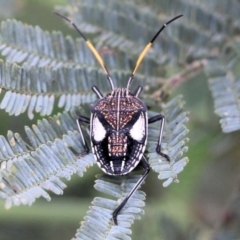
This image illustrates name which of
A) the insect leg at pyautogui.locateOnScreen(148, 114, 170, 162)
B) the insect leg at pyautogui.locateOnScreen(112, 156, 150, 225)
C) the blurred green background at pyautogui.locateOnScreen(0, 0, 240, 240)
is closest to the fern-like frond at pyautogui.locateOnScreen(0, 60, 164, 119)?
the insect leg at pyautogui.locateOnScreen(148, 114, 170, 162)

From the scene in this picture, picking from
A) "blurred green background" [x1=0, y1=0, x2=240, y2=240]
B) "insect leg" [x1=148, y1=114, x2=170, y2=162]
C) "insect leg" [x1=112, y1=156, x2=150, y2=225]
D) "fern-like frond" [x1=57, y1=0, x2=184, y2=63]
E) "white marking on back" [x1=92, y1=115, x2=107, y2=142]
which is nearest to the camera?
"insect leg" [x1=112, y1=156, x2=150, y2=225]

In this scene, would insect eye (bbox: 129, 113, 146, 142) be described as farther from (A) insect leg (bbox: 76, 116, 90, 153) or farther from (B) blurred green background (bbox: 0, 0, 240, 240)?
(B) blurred green background (bbox: 0, 0, 240, 240)

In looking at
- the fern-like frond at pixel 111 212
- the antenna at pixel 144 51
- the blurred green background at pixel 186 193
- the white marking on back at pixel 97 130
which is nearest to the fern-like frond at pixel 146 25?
the antenna at pixel 144 51

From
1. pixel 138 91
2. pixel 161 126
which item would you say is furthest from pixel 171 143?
pixel 138 91

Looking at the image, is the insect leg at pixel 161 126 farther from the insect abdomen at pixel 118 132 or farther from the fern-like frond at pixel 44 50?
the fern-like frond at pixel 44 50

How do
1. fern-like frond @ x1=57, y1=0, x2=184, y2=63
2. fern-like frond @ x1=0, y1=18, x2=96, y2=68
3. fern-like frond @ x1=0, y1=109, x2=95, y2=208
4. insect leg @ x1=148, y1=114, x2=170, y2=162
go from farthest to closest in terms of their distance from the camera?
1. fern-like frond @ x1=57, y1=0, x2=184, y2=63
2. fern-like frond @ x1=0, y1=18, x2=96, y2=68
3. insect leg @ x1=148, y1=114, x2=170, y2=162
4. fern-like frond @ x1=0, y1=109, x2=95, y2=208

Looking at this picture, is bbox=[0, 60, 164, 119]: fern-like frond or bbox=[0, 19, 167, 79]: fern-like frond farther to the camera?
bbox=[0, 19, 167, 79]: fern-like frond

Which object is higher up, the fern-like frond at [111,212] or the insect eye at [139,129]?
the insect eye at [139,129]
